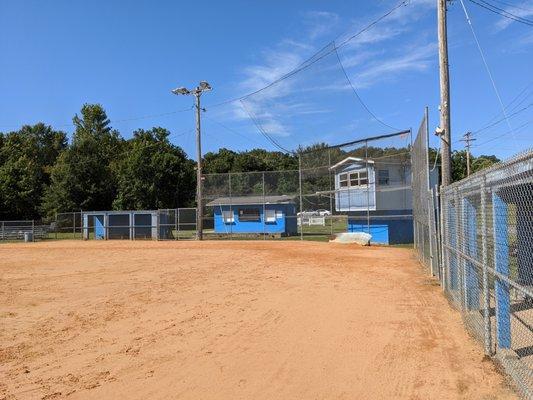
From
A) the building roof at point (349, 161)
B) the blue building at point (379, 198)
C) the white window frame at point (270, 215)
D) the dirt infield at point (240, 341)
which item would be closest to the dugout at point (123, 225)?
the white window frame at point (270, 215)

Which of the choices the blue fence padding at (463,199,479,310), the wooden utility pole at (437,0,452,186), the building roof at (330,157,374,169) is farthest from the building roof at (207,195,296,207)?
the blue fence padding at (463,199,479,310)

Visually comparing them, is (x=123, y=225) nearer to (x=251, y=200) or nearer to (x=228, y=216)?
(x=228, y=216)

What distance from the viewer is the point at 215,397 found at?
4.62 metres

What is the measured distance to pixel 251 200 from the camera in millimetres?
37000

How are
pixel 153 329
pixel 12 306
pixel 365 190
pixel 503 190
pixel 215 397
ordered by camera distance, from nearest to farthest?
pixel 215 397 < pixel 503 190 < pixel 153 329 < pixel 12 306 < pixel 365 190

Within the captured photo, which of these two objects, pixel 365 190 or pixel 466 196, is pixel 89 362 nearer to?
A: pixel 466 196

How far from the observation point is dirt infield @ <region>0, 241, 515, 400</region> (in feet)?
16.0

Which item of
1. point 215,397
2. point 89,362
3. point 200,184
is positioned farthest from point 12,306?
point 200,184

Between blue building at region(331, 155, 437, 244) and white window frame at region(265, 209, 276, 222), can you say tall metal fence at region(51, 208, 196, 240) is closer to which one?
white window frame at region(265, 209, 276, 222)

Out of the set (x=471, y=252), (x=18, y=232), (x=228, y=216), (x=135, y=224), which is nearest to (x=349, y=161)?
(x=228, y=216)

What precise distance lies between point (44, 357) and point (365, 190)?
2272 centimetres

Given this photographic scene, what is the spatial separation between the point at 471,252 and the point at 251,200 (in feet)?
100

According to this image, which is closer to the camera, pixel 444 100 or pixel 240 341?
pixel 240 341

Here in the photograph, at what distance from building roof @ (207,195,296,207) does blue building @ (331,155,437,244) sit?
7.88m
